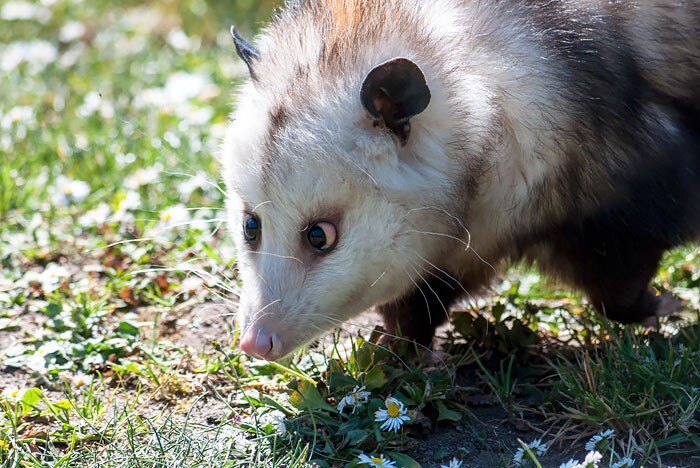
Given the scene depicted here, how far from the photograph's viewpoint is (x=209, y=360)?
3.01 m

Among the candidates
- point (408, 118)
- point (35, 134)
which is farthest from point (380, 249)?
point (35, 134)

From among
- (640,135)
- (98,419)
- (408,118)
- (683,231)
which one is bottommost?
(683,231)

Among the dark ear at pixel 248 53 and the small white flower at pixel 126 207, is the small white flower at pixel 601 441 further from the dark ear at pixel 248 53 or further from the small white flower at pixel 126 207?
the small white flower at pixel 126 207

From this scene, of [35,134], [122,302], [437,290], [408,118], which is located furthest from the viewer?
[35,134]

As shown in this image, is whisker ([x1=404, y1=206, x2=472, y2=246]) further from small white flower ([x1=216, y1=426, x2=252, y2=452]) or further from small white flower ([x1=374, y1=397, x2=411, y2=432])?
small white flower ([x1=216, y1=426, x2=252, y2=452])

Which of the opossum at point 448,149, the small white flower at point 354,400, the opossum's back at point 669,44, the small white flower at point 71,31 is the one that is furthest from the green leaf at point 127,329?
the small white flower at point 71,31

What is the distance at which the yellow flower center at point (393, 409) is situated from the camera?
8.28 feet

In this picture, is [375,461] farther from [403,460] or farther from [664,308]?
[664,308]

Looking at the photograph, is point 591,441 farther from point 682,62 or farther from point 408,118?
point 682,62

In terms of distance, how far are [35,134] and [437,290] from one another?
2336mm

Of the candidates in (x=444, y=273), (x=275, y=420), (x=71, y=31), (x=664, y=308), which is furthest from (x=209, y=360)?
(x=71, y=31)

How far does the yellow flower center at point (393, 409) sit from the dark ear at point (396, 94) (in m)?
0.72

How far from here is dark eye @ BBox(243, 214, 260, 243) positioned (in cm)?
261

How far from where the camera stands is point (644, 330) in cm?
310
